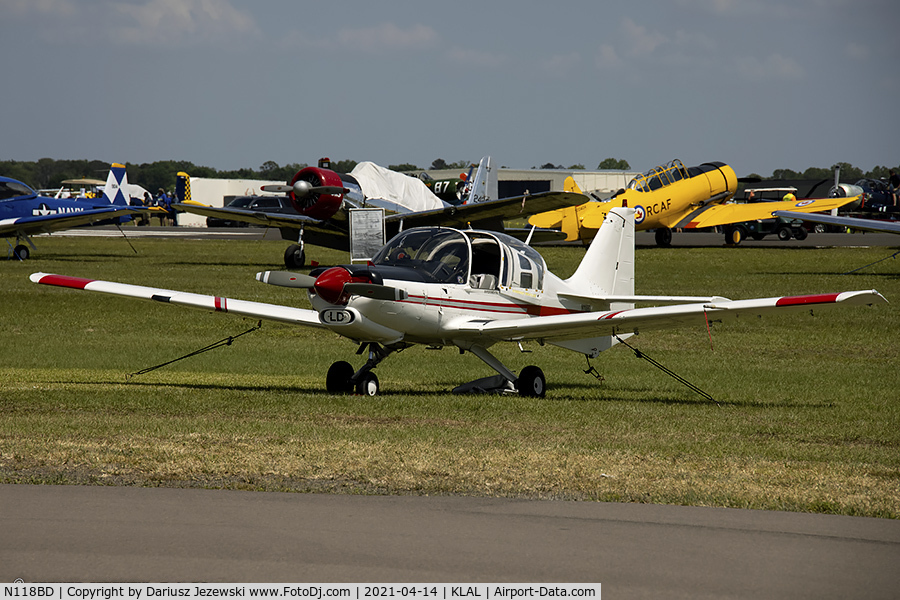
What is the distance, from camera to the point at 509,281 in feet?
40.4

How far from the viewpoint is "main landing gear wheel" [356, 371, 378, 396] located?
38.7 feet

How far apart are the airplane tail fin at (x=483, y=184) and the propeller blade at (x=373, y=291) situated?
27435 mm

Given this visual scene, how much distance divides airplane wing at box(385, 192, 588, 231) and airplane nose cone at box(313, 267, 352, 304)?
18.1m

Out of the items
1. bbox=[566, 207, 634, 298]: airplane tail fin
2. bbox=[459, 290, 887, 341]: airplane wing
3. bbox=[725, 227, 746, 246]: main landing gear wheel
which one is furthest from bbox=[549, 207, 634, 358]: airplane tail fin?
bbox=[725, 227, 746, 246]: main landing gear wheel

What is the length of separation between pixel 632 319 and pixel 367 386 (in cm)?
312

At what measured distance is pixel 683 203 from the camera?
149 feet

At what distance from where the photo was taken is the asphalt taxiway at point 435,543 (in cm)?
491

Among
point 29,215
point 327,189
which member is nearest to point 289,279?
point 327,189

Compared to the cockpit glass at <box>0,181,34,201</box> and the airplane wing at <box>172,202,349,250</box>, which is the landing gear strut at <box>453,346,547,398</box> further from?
the cockpit glass at <box>0,181,34,201</box>

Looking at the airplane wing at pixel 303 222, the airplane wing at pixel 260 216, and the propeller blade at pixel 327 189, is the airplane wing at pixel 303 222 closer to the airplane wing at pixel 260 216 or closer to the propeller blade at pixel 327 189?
the airplane wing at pixel 260 216

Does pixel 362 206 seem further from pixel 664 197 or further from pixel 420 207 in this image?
pixel 664 197

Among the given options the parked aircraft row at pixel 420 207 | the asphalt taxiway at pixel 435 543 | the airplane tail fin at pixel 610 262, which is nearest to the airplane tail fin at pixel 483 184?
the parked aircraft row at pixel 420 207

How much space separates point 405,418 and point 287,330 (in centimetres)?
1062

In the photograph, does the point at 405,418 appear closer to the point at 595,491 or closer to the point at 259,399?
the point at 259,399
